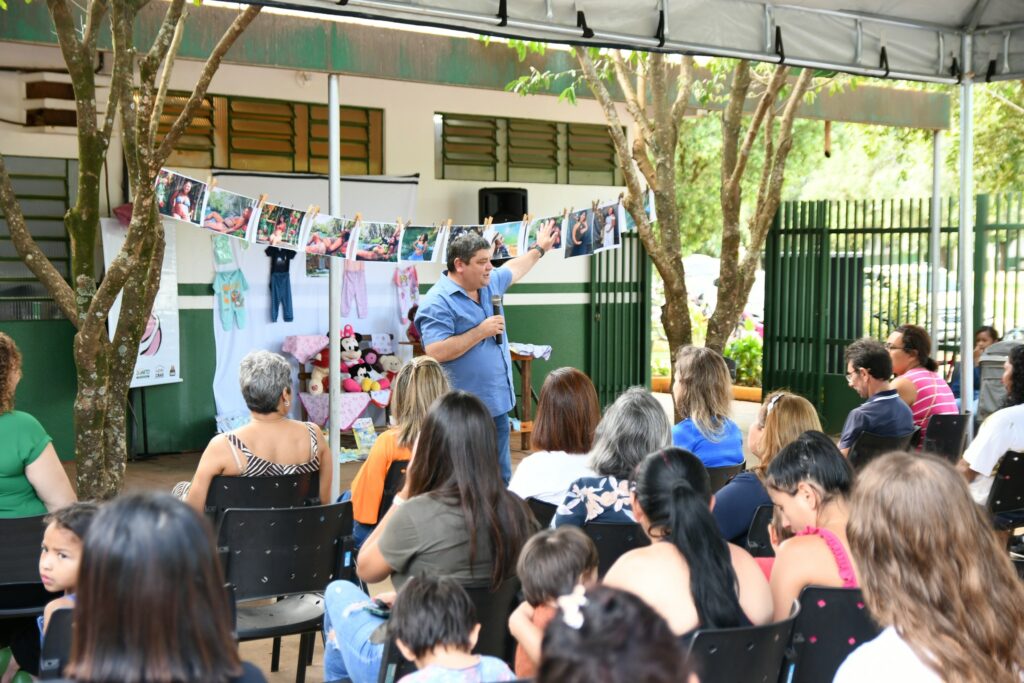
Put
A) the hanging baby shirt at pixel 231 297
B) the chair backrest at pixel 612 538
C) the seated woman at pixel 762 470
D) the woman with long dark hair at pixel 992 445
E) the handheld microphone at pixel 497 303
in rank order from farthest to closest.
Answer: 1. the hanging baby shirt at pixel 231 297
2. the handheld microphone at pixel 497 303
3. the woman with long dark hair at pixel 992 445
4. the seated woman at pixel 762 470
5. the chair backrest at pixel 612 538

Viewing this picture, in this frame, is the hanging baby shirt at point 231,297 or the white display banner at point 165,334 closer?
the white display banner at point 165,334

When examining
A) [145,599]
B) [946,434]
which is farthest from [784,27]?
[145,599]

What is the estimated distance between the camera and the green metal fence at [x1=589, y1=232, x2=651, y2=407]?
12078 millimetres

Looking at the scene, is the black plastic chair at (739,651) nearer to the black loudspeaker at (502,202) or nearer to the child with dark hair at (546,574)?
the child with dark hair at (546,574)

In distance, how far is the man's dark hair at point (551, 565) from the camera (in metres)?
2.78

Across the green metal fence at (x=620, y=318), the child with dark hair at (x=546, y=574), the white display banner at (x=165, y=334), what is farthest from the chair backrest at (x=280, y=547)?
the green metal fence at (x=620, y=318)

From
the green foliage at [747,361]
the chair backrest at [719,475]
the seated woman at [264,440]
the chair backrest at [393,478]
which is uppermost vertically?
the seated woman at [264,440]

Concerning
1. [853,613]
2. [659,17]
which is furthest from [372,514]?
[659,17]

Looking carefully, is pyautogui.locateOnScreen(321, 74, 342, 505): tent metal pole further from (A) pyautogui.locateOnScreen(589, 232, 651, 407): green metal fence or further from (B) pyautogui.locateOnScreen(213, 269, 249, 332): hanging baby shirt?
(A) pyautogui.locateOnScreen(589, 232, 651, 407): green metal fence

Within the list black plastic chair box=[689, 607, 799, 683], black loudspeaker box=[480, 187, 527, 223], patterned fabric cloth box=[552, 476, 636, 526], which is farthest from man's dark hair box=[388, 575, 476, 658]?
black loudspeaker box=[480, 187, 527, 223]

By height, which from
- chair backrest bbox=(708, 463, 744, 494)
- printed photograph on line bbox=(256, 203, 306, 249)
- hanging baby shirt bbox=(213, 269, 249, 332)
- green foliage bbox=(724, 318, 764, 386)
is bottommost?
green foliage bbox=(724, 318, 764, 386)

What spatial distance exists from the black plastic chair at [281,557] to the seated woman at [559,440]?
67cm

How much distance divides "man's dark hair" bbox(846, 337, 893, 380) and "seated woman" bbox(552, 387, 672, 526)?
2054mm

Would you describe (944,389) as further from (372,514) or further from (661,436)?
(372,514)
